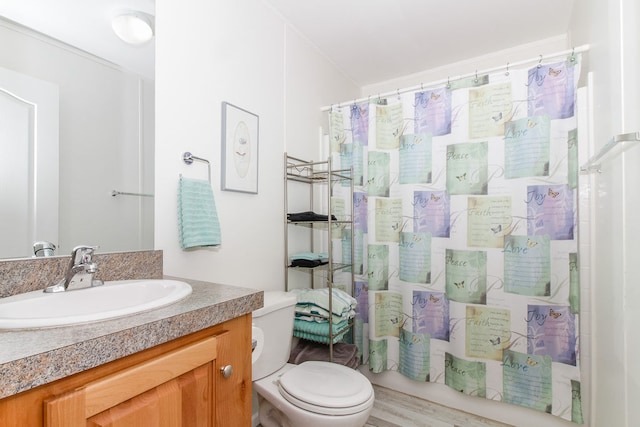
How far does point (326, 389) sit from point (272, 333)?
34 cm

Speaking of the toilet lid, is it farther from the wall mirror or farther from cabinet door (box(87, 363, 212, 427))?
the wall mirror

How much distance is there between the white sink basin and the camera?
61 centimetres

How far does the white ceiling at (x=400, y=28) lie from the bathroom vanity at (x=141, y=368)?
1.00 metres

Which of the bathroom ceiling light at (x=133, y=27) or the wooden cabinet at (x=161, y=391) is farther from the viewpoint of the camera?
the bathroom ceiling light at (x=133, y=27)

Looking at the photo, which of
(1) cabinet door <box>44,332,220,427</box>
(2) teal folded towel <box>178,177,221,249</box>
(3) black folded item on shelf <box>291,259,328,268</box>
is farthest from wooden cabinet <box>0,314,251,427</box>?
(3) black folded item on shelf <box>291,259,328,268</box>

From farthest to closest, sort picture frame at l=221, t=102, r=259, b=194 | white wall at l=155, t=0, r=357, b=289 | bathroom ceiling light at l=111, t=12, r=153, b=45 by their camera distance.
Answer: picture frame at l=221, t=102, r=259, b=194
white wall at l=155, t=0, r=357, b=289
bathroom ceiling light at l=111, t=12, r=153, b=45

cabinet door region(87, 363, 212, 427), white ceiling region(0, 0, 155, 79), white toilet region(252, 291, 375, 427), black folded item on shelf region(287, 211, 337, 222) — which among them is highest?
white ceiling region(0, 0, 155, 79)

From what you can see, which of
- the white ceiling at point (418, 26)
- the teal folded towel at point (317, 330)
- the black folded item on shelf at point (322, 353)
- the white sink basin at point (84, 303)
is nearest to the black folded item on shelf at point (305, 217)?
the teal folded towel at point (317, 330)

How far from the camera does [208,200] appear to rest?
136 centimetres

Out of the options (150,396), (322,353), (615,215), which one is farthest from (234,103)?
(615,215)

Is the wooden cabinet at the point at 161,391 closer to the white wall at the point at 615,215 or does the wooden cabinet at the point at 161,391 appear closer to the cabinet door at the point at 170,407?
the cabinet door at the point at 170,407

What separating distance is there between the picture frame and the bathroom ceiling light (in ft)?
1.34

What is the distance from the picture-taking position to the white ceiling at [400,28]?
1218 mm

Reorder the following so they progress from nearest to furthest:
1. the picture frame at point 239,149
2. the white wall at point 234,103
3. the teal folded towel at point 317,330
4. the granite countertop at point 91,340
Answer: the granite countertop at point 91,340, the white wall at point 234,103, the picture frame at point 239,149, the teal folded towel at point 317,330
